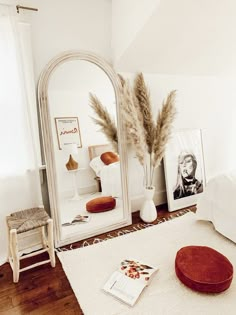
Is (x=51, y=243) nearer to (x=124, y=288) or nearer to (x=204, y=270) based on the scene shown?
(x=124, y=288)

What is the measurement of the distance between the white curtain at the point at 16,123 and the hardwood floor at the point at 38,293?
31 cm

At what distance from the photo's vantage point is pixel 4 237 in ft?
6.23

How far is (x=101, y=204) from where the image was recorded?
2.35m

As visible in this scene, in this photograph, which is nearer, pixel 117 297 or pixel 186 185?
pixel 117 297

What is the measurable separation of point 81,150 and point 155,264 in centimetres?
122

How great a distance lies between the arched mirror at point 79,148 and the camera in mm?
1995

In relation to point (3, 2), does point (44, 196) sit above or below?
below

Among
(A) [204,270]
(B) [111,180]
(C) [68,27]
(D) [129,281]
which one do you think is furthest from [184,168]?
(C) [68,27]

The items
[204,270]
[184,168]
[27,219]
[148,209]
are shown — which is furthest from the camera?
[184,168]

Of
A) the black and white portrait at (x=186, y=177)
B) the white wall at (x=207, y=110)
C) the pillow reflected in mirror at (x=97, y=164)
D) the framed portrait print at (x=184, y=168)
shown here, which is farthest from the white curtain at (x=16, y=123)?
the black and white portrait at (x=186, y=177)

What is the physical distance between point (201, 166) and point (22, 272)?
2.44 metres

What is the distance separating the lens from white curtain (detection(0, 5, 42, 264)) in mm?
1752

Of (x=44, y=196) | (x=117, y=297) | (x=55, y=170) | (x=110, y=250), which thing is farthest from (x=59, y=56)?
(x=117, y=297)

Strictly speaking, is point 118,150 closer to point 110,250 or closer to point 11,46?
point 110,250
